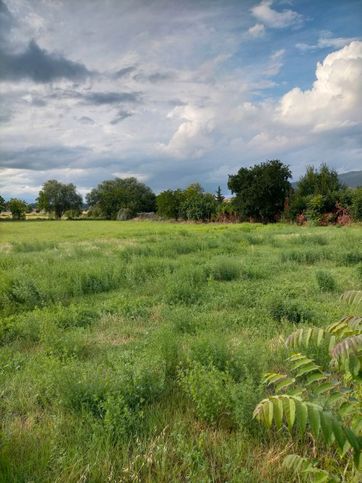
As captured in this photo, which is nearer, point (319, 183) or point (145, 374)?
point (145, 374)

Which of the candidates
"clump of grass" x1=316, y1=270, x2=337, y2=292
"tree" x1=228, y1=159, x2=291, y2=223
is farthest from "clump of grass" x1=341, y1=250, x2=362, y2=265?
"tree" x1=228, y1=159, x2=291, y2=223

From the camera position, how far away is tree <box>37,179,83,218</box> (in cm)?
9488

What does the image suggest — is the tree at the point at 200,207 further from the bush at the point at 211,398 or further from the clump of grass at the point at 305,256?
the bush at the point at 211,398

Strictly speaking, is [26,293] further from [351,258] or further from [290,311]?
[351,258]

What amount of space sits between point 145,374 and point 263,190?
43.1 m

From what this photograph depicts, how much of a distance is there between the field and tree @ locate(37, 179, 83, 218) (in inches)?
3594

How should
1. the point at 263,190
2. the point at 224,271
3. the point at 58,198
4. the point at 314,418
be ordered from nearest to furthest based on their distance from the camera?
1. the point at 314,418
2. the point at 224,271
3. the point at 263,190
4. the point at 58,198

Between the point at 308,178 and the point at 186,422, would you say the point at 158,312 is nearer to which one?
Answer: the point at 186,422

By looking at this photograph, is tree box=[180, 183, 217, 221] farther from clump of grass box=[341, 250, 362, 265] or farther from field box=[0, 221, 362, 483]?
field box=[0, 221, 362, 483]

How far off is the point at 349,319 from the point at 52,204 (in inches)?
3921

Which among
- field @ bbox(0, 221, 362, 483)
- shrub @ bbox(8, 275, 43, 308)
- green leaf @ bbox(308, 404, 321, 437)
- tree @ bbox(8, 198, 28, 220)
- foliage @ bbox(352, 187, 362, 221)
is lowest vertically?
field @ bbox(0, 221, 362, 483)

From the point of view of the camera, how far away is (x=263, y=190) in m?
45.0

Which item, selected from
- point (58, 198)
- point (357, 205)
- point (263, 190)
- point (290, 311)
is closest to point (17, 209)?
point (58, 198)

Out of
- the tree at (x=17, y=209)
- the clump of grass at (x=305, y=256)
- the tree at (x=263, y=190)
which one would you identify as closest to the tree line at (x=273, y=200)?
the tree at (x=263, y=190)
